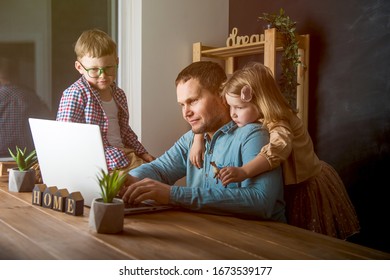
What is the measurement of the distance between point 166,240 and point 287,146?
528 mm

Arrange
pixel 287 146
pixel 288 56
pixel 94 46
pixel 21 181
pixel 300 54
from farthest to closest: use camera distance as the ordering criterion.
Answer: pixel 300 54, pixel 288 56, pixel 94 46, pixel 21 181, pixel 287 146

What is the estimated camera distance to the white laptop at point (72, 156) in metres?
1.07

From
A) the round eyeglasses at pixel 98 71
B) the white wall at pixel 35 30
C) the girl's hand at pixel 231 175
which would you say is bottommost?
the girl's hand at pixel 231 175

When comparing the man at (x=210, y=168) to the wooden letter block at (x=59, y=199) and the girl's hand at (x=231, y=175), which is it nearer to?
the girl's hand at (x=231, y=175)

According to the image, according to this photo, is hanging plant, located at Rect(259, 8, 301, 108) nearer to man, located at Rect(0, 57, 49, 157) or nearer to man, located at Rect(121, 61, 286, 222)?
man, located at Rect(121, 61, 286, 222)

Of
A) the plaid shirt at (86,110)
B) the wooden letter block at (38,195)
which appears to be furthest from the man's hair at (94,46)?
the wooden letter block at (38,195)

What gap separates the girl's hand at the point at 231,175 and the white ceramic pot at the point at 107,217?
0.32 m

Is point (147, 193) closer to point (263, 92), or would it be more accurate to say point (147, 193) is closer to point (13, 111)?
point (263, 92)

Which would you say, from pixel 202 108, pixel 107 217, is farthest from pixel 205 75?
pixel 107 217

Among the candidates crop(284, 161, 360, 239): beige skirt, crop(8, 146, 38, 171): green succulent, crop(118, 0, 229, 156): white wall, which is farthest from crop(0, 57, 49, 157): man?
crop(284, 161, 360, 239): beige skirt

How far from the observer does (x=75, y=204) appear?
1091mm

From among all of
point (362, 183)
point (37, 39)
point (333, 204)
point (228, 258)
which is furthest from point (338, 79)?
point (228, 258)

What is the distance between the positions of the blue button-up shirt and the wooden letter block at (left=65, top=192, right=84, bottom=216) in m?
0.22

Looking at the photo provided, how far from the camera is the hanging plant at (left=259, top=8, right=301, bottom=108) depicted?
257 cm
